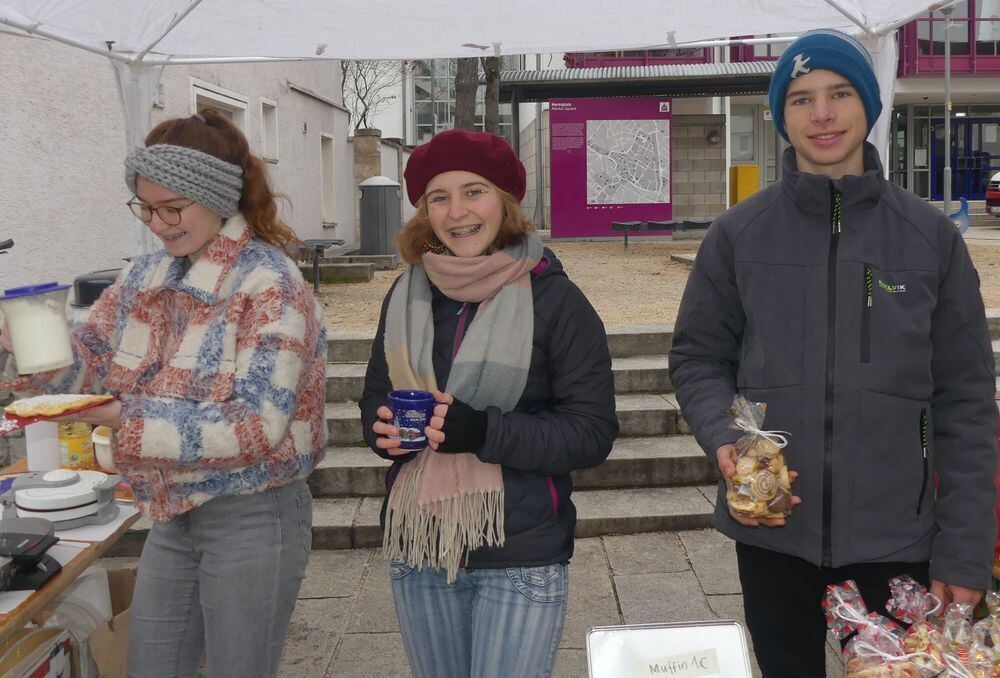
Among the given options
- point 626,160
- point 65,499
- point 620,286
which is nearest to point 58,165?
point 620,286

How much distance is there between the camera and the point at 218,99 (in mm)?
11352

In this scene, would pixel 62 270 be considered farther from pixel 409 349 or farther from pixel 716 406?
pixel 716 406

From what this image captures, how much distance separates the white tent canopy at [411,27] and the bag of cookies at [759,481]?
3.36 m

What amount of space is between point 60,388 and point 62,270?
22.1 feet

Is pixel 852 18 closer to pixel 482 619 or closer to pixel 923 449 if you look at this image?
pixel 923 449

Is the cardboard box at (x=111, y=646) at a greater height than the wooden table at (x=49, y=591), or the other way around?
the wooden table at (x=49, y=591)

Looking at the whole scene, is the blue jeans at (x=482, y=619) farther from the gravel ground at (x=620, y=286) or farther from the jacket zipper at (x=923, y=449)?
the gravel ground at (x=620, y=286)

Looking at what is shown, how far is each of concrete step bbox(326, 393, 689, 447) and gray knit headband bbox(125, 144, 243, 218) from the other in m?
3.53

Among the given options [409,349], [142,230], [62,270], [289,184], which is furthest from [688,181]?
[409,349]

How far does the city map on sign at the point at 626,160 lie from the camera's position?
54.0 feet

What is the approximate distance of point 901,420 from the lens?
5.96ft

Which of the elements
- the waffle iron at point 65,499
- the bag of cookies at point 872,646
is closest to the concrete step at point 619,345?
the waffle iron at point 65,499

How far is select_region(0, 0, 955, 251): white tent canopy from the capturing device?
4.42m

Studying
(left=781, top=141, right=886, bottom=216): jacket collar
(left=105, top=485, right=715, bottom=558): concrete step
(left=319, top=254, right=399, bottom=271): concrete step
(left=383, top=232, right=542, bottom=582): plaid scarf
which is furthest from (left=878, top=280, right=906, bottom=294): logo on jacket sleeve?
(left=319, top=254, right=399, bottom=271): concrete step
